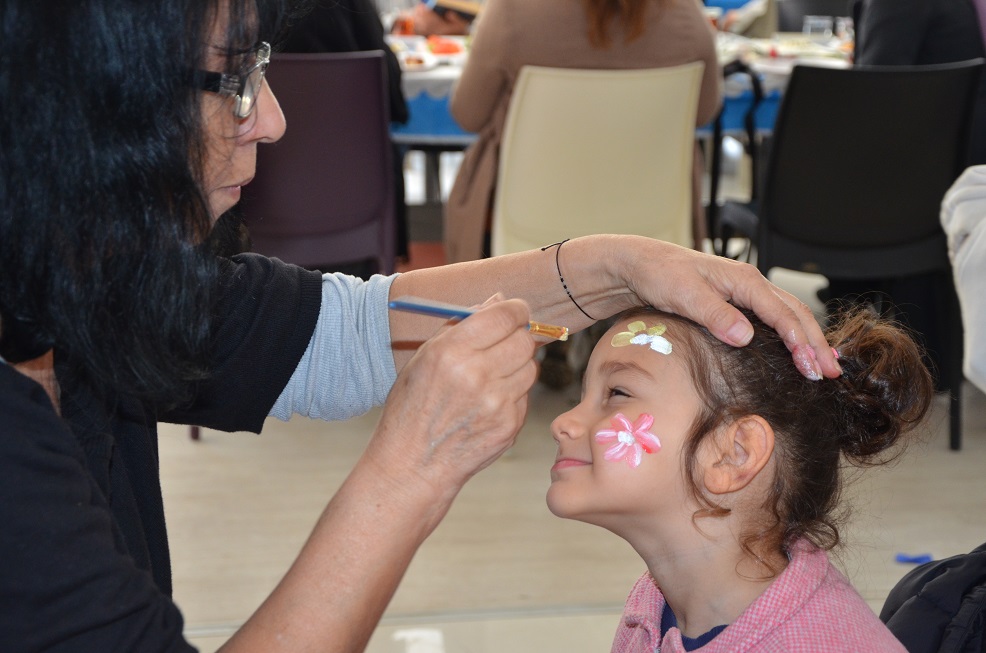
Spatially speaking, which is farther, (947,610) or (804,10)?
(804,10)

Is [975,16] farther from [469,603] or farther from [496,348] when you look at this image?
[496,348]

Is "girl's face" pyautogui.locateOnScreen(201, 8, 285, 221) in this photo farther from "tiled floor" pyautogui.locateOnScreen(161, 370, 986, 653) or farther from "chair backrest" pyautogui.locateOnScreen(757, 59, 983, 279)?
"chair backrest" pyautogui.locateOnScreen(757, 59, 983, 279)

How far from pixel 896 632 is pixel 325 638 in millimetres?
665

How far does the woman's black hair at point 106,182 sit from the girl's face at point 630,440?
49 centimetres

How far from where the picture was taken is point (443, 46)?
12.5 ft

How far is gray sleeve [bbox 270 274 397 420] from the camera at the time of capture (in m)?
1.34

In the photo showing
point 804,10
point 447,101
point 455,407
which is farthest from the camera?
point 804,10

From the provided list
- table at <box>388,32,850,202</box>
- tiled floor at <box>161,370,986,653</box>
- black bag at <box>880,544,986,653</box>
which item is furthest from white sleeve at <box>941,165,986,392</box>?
table at <box>388,32,850,202</box>

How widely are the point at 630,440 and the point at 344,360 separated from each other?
385 mm

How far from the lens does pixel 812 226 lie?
2.88 m

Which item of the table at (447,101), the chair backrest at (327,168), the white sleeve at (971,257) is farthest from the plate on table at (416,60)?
the white sleeve at (971,257)

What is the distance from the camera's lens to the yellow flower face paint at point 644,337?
49.9 inches

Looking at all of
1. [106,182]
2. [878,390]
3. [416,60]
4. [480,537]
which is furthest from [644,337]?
[416,60]

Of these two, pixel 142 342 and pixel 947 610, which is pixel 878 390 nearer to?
pixel 947 610
